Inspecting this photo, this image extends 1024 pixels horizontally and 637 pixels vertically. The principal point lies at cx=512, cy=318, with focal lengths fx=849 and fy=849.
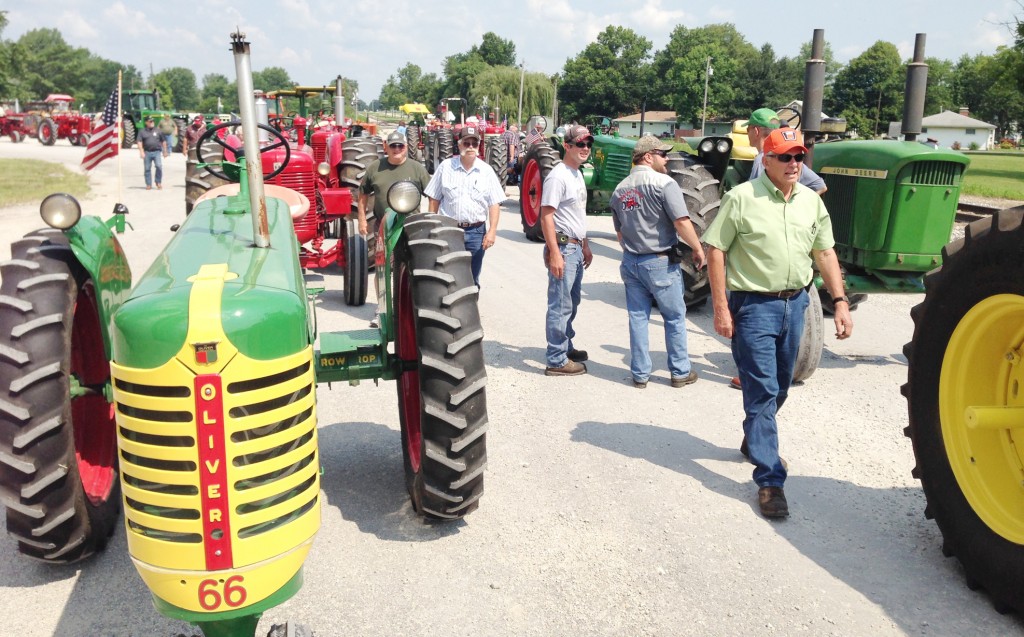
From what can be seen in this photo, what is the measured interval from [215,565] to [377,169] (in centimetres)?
615

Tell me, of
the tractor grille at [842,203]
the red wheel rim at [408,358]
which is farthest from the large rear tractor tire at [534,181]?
the red wheel rim at [408,358]

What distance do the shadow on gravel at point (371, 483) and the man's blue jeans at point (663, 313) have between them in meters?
2.00

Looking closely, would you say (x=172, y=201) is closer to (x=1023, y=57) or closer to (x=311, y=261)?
(x=311, y=261)

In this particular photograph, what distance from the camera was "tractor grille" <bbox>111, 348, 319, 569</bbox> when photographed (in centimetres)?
243

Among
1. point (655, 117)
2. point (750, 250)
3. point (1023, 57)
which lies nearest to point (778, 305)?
point (750, 250)

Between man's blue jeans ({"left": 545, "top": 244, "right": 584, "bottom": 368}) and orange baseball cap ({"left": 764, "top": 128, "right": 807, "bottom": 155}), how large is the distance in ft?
8.45

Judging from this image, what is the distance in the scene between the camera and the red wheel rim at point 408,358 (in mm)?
4371

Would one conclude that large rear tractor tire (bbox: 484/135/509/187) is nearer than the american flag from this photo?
No

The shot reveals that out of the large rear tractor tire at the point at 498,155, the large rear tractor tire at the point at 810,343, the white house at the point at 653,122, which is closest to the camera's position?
the large rear tractor tire at the point at 810,343

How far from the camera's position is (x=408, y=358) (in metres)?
4.54

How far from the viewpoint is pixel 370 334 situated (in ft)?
14.8

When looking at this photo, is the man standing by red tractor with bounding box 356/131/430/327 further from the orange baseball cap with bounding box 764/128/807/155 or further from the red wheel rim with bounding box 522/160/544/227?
the red wheel rim with bounding box 522/160/544/227

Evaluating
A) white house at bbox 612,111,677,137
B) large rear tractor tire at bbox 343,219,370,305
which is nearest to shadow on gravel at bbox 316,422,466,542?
large rear tractor tire at bbox 343,219,370,305

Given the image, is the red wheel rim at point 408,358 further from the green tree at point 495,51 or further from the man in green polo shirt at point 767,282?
the green tree at point 495,51
